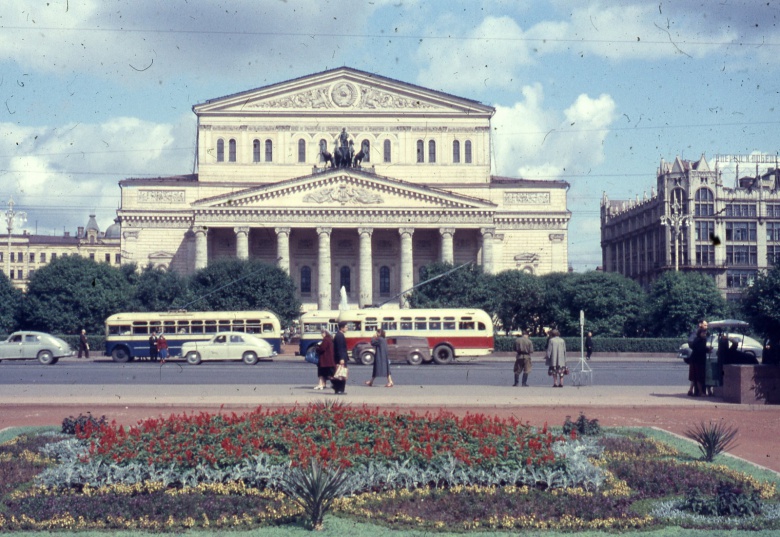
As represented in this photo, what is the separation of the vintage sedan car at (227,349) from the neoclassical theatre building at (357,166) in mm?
32763

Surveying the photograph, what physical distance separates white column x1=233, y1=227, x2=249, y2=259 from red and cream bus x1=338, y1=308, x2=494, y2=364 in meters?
29.2

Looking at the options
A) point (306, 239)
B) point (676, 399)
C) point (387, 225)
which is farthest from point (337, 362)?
point (306, 239)

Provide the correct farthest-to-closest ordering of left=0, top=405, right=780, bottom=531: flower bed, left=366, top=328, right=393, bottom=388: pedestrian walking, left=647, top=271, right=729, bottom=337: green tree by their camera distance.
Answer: left=647, top=271, right=729, bottom=337: green tree → left=366, top=328, right=393, bottom=388: pedestrian walking → left=0, top=405, right=780, bottom=531: flower bed

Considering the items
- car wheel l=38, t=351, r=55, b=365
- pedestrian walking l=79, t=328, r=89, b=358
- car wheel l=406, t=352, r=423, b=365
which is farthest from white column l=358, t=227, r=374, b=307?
car wheel l=38, t=351, r=55, b=365

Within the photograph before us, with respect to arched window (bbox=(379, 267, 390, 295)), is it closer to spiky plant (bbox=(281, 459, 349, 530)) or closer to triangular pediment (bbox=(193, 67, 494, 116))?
triangular pediment (bbox=(193, 67, 494, 116))

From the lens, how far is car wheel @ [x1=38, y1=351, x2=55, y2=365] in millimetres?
43406

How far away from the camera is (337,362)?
904 inches

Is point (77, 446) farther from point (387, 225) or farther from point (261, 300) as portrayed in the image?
point (387, 225)

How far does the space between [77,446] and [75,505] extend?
3.44m

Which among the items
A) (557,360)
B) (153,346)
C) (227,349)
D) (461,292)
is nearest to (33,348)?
(153,346)

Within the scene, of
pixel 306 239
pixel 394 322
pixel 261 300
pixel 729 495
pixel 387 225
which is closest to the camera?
pixel 729 495

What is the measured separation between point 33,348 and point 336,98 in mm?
45371

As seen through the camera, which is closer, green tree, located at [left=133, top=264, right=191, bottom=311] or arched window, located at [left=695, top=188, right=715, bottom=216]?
green tree, located at [left=133, top=264, right=191, bottom=311]

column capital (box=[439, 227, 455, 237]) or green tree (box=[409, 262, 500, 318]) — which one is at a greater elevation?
column capital (box=[439, 227, 455, 237])
